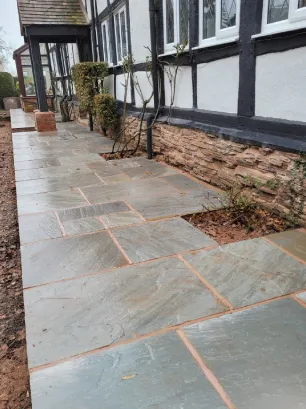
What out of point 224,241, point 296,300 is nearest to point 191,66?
point 224,241

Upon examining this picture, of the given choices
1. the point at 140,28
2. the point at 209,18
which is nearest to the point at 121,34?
the point at 140,28

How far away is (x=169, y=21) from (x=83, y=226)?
11.3ft

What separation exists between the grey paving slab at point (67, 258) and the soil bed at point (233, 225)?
88cm

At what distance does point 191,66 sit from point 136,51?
1958 mm

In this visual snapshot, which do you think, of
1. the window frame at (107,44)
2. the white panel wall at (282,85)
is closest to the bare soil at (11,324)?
the white panel wall at (282,85)

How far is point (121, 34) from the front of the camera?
289 inches

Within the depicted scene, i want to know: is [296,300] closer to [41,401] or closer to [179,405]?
[179,405]

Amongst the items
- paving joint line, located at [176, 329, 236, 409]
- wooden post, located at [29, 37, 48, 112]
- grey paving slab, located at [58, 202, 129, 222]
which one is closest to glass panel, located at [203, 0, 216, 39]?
grey paving slab, located at [58, 202, 129, 222]

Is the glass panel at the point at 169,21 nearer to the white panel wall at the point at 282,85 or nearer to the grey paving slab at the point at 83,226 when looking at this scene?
the white panel wall at the point at 282,85

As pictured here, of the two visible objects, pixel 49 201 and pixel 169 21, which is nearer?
pixel 49 201

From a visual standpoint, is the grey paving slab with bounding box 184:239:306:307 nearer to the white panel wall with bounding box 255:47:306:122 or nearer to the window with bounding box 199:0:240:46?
→ the white panel wall with bounding box 255:47:306:122

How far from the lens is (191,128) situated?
15.4ft

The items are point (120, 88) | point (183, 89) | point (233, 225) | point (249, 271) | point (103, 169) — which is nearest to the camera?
point (249, 271)

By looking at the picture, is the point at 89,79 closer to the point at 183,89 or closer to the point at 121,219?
the point at 183,89
